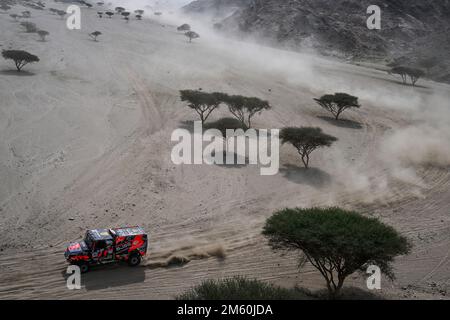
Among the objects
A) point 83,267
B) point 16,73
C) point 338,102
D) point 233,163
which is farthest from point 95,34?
point 83,267

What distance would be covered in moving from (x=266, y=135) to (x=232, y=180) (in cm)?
1010

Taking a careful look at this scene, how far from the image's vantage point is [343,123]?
41188 millimetres

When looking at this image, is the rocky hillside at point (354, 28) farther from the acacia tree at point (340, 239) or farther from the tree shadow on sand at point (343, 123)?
the acacia tree at point (340, 239)

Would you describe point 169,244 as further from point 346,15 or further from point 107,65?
point 346,15

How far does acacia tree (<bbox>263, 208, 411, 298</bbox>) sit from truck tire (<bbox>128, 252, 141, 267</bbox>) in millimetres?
4978

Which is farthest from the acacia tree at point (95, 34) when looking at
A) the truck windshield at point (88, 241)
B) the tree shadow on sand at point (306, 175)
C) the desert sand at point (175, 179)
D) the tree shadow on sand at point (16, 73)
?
the truck windshield at point (88, 241)

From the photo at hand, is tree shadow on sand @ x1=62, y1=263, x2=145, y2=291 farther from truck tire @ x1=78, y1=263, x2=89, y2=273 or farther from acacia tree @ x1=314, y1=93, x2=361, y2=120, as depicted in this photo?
acacia tree @ x1=314, y1=93, x2=361, y2=120

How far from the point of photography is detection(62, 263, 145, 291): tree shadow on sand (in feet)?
48.9

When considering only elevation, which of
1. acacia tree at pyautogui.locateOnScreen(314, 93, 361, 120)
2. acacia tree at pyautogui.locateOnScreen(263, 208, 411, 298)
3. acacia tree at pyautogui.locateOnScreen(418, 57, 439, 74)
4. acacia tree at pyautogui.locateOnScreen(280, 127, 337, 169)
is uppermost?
acacia tree at pyautogui.locateOnScreen(418, 57, 439, 74)

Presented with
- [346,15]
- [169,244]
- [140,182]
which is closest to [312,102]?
[140,182]

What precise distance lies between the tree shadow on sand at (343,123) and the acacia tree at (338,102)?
0.79m

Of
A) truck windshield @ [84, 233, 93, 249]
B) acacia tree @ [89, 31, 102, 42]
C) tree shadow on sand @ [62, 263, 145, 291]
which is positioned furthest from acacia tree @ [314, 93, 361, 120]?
acacia tree @ [89, 31, 102, 42]
